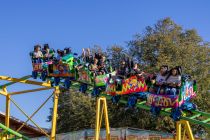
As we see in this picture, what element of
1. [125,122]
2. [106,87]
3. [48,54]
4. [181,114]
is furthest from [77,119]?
[181,114]

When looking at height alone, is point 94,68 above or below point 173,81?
above

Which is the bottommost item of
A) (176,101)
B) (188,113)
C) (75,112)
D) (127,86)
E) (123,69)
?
(75,112)

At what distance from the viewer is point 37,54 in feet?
42.8

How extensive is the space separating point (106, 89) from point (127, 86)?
69cm

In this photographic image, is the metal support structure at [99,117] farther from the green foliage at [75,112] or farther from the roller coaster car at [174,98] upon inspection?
the green foliage at [75,112]

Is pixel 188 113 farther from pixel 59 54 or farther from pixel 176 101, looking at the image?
pixel 59 54

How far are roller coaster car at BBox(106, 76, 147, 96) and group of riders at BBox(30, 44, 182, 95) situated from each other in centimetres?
10

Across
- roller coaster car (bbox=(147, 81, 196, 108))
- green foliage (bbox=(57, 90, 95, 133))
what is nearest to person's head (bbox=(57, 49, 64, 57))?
roller coaster car (bbox=(147, 81, 196, 108))

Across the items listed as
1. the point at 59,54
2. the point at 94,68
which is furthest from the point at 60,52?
the point at 94,68

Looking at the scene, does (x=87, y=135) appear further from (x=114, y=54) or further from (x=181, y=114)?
(x=114, y=54)

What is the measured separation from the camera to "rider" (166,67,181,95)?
8.80 m

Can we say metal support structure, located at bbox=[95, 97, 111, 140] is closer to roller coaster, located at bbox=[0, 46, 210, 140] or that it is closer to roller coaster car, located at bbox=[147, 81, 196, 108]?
roller coaster, located at bbox=[0, 46, 210, 140]

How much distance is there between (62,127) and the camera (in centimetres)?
2422

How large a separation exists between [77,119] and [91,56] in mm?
12479
